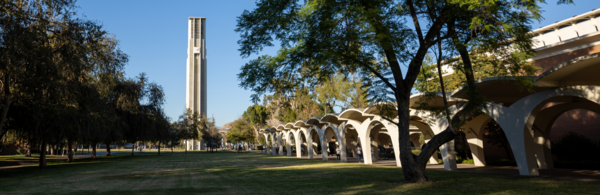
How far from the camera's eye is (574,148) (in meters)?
19.1

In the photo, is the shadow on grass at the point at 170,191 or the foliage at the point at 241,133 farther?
the foliage at the point at 241,133

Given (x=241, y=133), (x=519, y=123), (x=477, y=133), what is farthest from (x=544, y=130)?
(x=241, y=133)

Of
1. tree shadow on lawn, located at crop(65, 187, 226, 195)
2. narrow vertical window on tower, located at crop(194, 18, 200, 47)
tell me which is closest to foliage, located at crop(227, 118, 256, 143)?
narrow vertical window on tower, located at crop(194, 18, 200, 47)

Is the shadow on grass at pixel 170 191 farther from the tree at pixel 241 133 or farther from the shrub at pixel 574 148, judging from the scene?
the tree at pixel 241 133

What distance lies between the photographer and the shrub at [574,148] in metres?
18.6

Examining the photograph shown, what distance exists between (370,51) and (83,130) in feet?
62.4

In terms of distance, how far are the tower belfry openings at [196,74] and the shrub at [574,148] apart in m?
91.9

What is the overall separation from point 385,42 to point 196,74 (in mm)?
99561

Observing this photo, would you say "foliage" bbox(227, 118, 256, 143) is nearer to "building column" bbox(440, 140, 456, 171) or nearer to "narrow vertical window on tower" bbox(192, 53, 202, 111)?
"narrow vertical window on tower" bbox(192, 53, 202, 111)

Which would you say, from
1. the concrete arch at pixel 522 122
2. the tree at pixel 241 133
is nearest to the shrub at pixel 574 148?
the concrete arch at pixel 522 122

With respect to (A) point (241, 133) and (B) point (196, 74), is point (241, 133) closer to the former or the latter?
(A) point (241, 133)

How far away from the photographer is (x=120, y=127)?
3153cm

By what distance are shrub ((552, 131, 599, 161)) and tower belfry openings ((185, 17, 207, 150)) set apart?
91.9 m

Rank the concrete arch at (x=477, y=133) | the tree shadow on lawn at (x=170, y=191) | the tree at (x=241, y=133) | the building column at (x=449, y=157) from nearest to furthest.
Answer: the tree shadow on lawn at (x=170, y=191) → the building column at (x=449, y=157) → the concrete arch at (x=477, y=133) → the tree at (x=241, y=133)
